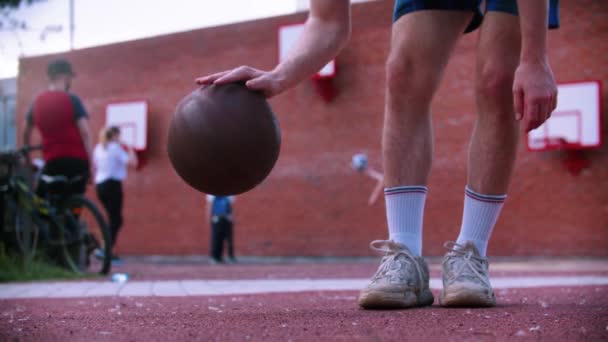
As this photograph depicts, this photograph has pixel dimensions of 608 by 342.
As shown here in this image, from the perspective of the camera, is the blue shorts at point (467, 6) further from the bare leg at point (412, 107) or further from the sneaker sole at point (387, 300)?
the sneaker sole at point (387, 300)

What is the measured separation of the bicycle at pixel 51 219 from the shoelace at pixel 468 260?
3.78 m

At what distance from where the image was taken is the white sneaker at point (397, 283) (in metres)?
2.38

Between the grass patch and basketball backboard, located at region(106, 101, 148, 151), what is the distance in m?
11.5

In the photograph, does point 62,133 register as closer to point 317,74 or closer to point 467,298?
point 467,298

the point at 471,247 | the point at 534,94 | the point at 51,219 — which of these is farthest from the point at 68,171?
the point at 534,94

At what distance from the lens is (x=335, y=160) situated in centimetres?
1498

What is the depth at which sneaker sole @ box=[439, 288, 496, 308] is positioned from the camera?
2465mm

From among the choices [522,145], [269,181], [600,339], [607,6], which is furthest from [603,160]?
[600,339]

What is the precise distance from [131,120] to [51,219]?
38.7ft

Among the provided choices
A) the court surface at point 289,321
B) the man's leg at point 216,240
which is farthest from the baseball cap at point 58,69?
the man's leg at point 216,240

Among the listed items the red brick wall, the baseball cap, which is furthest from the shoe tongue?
the red brick wall

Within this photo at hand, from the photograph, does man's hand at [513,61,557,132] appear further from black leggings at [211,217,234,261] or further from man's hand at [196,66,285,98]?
black leggings at [211,217,234,261]

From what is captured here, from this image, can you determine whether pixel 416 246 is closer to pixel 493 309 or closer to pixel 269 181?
pixel 493 309

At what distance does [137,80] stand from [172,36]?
4.83 ft
